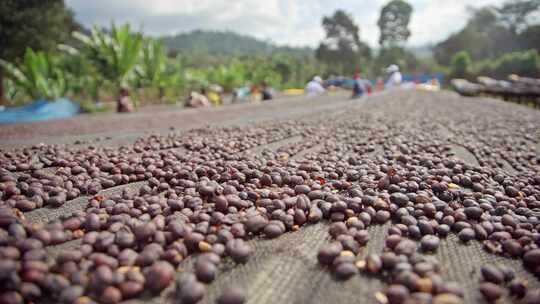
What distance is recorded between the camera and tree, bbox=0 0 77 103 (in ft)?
46.4

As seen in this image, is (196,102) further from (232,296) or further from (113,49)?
(232,296)

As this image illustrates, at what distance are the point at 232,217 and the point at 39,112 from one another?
10186 mm

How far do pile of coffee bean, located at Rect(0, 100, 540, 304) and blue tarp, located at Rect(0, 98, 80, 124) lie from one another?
7.05 metres

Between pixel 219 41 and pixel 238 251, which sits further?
pixel 219 41

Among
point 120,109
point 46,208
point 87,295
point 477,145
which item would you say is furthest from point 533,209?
point 120,109

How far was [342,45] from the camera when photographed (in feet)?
134

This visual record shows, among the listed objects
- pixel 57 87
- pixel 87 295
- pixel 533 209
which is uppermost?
pixel 57 87

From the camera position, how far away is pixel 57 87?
11914mm

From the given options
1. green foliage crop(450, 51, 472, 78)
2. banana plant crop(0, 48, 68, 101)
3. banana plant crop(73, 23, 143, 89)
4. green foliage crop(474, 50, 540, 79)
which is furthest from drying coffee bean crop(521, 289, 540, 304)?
green foliage crop(450, 51, 472, 78)

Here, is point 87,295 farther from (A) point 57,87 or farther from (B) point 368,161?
(A) point 57,87

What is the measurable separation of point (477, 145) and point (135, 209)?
4197mm

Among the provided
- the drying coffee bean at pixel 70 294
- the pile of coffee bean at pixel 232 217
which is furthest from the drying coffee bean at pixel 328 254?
the drying coffee bean at pixel 70 294

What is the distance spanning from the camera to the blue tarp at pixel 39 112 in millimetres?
9120

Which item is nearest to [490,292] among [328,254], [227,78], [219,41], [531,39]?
[328,254]
